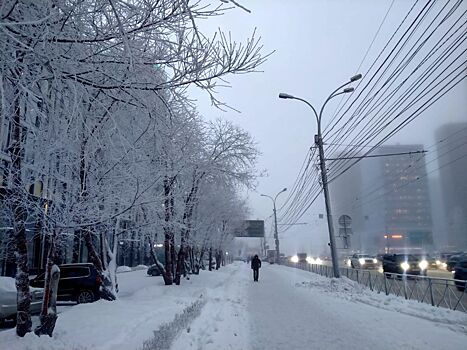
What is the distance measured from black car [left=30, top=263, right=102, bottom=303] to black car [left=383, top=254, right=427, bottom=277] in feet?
67.0

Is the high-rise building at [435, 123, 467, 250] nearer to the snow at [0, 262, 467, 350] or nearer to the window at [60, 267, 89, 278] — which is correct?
the snow at [0, 262, 467, 350]

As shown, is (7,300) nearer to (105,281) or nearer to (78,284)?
(105,281)

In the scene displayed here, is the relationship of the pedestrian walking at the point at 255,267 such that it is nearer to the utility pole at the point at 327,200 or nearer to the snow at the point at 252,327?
the utility pole at the point at 327,200

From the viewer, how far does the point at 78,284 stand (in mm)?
16562

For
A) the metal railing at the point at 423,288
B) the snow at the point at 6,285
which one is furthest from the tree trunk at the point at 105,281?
the metal railing at the point at 423,288

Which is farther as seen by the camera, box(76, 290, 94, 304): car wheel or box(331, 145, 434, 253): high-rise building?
box(331, 145, 434, 253): high-rise building

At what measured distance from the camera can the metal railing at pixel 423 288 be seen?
11.3 metres

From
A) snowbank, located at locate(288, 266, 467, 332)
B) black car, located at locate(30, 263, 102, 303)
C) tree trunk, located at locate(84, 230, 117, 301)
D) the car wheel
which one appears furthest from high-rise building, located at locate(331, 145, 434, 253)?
tree trunk, located at locate(84, 230, 117, 301)

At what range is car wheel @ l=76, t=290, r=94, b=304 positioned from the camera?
53.3 feet

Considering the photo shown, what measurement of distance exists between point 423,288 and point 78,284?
13.0 m

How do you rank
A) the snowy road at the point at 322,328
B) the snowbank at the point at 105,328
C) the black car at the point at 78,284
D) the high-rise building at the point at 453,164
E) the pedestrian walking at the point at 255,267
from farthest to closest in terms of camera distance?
the pedestrian walking at the point at 255,267 → the black car at the point at 78,284 → the high-rise building at the point at 453,164 → the snowy road at the point at 322,328 → the snowbank at the point at 105,328

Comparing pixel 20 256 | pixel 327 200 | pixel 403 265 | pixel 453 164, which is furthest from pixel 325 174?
pixel 20 256


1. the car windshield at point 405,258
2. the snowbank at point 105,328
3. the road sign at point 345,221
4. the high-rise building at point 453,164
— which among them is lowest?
the snowbank at point 105,328

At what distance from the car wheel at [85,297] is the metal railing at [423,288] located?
38.6 feet
